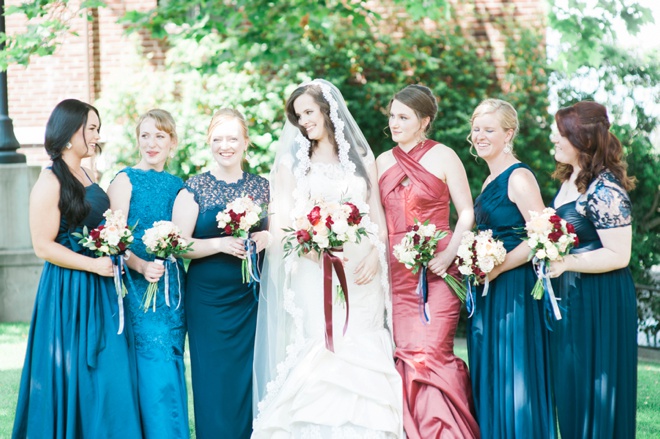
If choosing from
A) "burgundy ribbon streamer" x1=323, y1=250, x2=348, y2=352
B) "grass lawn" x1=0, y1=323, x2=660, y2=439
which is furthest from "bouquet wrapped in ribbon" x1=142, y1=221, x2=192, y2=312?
"grass lawn" x1=0, y1=323, x2=660, y2=439

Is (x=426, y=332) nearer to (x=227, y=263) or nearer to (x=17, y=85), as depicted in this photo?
(x=227, y=263)

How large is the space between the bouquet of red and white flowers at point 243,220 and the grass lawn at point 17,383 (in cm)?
206

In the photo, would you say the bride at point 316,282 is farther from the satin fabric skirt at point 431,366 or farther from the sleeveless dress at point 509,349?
the sleeveless dress at point 509,349

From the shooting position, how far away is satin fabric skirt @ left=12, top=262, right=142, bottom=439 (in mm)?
5344

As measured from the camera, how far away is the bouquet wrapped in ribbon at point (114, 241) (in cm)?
527

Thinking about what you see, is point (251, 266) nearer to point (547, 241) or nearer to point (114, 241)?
point (114, 241)

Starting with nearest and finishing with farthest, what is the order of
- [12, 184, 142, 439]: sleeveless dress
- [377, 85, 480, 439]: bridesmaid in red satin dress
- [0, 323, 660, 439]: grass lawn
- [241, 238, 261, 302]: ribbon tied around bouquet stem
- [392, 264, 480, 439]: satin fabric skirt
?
[12, 184, 142, 439]: sleeveless dress < [392, 264, 480, 439]: satin fabric skirt < [377, 85, 480, 439]: bridesmaid in red satin dress < [241, 238, 261, 302]: ribbon tied around bouquet stem < [0, 323, 660, 439]: grass lawn

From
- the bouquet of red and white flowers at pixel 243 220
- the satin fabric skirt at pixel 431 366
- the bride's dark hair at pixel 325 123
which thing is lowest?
the satin fabric skirt at pixel 431 366

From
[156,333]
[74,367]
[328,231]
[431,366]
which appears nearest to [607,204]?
[431,366]

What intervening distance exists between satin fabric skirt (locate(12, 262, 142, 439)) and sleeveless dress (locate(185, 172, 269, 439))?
533 mm

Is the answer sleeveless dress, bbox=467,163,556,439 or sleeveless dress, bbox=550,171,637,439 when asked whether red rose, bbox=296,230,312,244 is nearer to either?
sleeveless dress, bbox=467,163,556,439

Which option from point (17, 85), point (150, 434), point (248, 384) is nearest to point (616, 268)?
point (248, 384)

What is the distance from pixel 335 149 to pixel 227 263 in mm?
1139

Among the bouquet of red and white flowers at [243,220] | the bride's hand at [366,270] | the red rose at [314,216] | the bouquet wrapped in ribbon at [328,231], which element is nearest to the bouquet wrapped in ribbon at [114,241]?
the bouquet of red and white flowers at [243,220]
